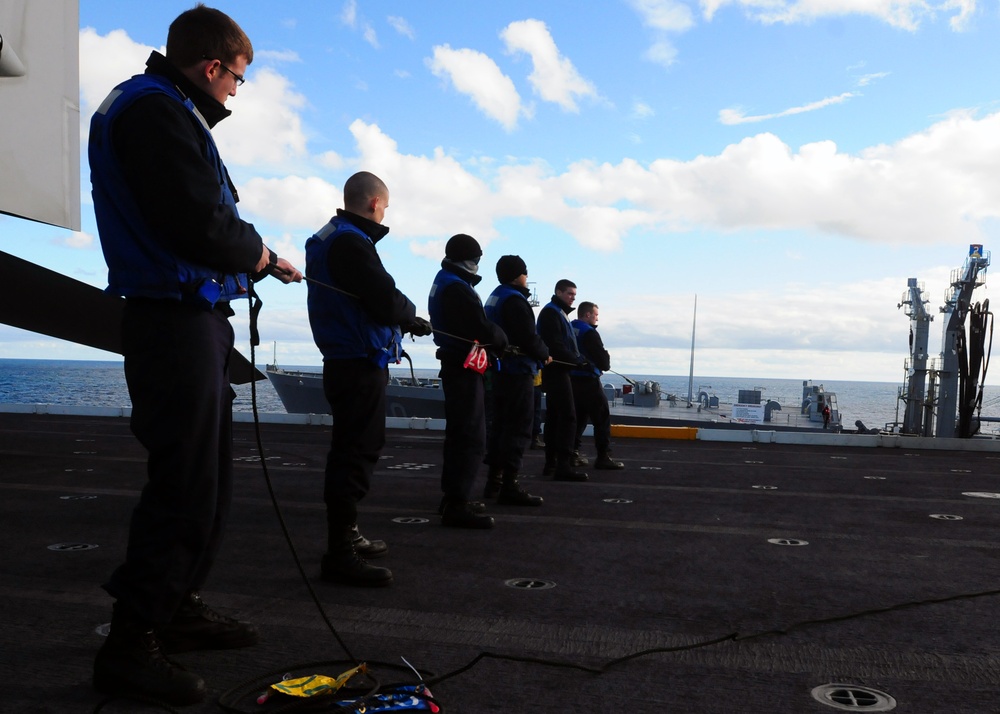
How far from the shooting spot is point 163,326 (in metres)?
2.01

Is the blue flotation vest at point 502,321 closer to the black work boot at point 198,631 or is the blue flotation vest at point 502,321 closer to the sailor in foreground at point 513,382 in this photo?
the sailor in foreground at point 513,382

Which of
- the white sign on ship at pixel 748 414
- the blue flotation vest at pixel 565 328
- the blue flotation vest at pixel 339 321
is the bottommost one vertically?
the white sign on ship at pixel 748 414

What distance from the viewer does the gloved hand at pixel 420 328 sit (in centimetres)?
377

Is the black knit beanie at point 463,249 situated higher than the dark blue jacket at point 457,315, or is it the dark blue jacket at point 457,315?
the black knit beanie at point 463,249

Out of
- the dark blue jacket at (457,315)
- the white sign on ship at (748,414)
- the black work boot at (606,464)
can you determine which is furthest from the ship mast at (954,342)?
the dark blue jacket at (457,315)

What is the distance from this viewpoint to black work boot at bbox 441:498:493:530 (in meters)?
4.41

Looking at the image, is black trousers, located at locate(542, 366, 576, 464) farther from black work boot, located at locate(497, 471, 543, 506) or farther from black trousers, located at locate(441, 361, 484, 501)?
black trousers, located at locate(441, 361, 484, 501)

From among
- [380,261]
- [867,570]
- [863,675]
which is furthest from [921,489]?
[380,261]

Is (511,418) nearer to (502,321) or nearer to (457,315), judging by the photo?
(502,321)

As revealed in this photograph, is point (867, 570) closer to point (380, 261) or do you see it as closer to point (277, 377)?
point (380, 261)

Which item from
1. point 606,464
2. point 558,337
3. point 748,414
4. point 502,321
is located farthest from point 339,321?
point 748,414

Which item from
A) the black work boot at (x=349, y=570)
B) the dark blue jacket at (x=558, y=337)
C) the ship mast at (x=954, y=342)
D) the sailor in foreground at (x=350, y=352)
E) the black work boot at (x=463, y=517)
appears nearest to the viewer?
the black work boot at (x=349, y=570)

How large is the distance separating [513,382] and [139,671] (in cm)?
387

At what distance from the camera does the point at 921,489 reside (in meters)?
6.60
